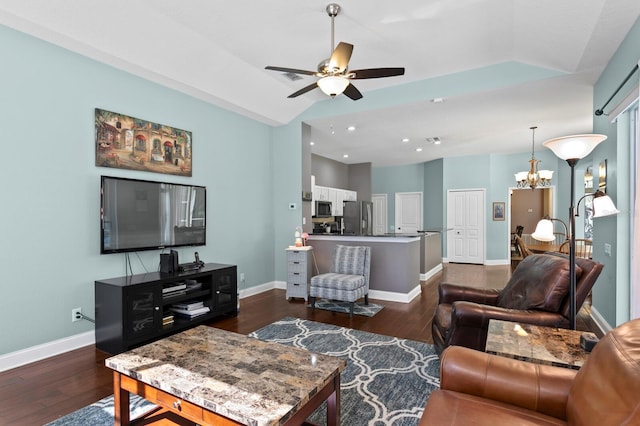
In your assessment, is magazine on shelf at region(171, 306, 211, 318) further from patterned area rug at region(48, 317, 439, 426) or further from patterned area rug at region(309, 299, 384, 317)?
patterned area rug at region(309, 299, 384, 317)

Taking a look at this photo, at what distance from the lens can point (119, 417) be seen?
1774 millimetres

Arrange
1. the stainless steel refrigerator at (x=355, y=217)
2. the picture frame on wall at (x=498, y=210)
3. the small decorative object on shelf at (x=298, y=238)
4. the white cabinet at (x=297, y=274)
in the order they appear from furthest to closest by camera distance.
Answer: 1. the picture frame on wall at (x=498, y=210)
2. the stainless steel refrigerator at (x=355, y=217)
3. the small decorative object on shelf at (x=298, y=238)
4. the white cabinet at (x=297, y=274)

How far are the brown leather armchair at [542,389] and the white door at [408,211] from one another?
8.33 m

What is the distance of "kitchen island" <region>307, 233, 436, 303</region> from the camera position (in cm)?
479

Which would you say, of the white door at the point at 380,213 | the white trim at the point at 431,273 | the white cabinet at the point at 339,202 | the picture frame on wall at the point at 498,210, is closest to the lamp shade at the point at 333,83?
the white trim at the point at 431,273

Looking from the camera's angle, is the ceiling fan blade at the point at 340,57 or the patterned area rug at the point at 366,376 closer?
the patterned area rug at the point at 366,376

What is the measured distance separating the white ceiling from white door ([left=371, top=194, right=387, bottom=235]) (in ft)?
16.8

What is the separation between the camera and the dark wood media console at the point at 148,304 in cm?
297

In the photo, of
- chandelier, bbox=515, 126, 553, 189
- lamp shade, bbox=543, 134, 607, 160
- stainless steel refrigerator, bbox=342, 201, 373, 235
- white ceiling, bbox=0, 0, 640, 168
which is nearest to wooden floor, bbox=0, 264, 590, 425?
lamp shade, bbox=543, 134, 607, 160

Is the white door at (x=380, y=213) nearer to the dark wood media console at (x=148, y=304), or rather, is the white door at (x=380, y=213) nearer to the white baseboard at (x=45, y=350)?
the dark wood media console at (x=148, y=304)

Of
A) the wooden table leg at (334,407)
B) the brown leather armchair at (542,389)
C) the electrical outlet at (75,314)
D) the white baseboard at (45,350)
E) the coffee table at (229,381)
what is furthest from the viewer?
the electrical outlet at (75,314)

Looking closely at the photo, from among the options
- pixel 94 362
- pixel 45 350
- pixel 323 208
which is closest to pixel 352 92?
pixel 94 362

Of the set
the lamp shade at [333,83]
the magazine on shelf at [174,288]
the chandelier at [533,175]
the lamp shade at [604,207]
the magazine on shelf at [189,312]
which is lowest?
the magazine on shelf at [189,312]

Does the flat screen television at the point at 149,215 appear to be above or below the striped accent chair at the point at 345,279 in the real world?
above
